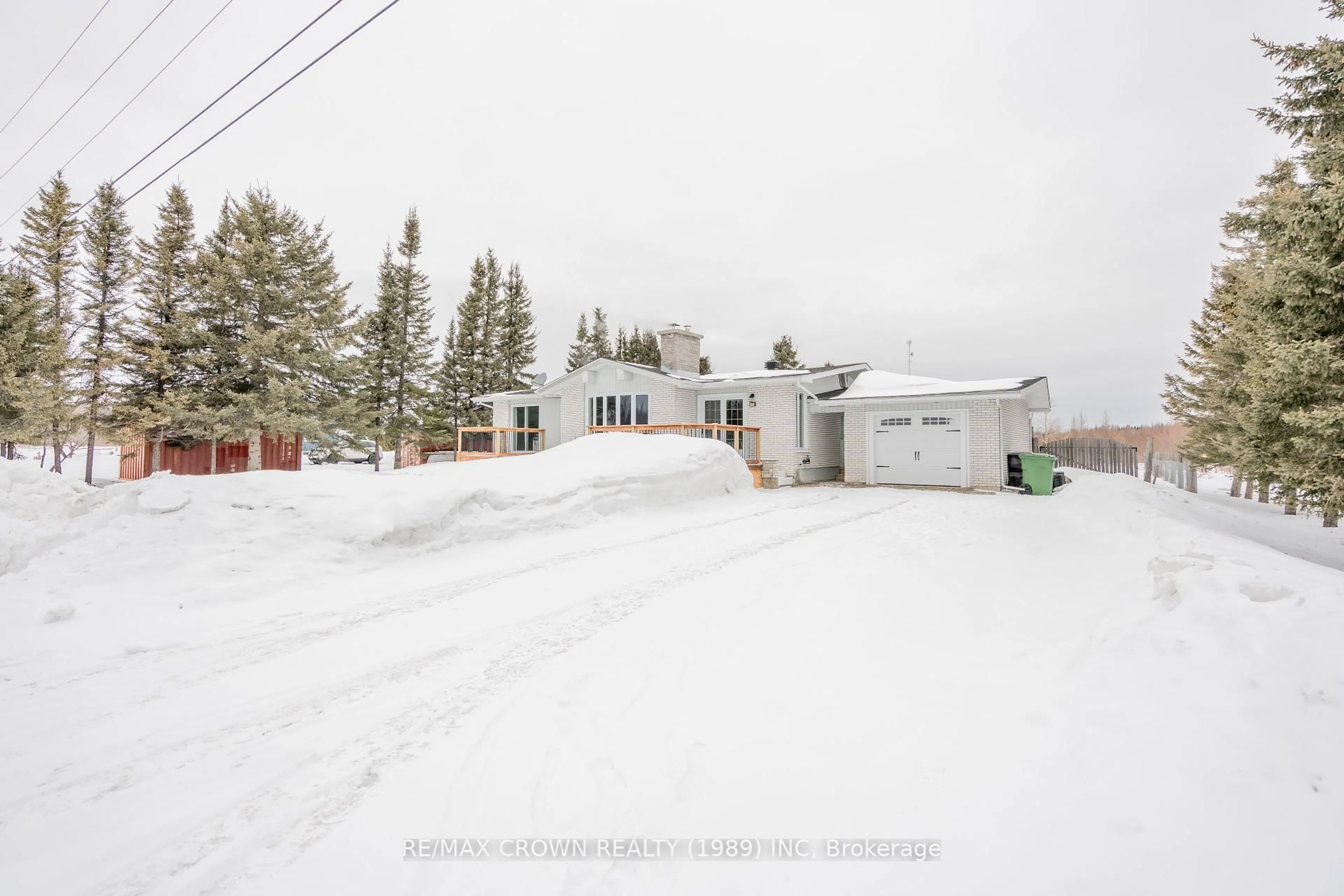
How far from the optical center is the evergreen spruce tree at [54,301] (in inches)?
709

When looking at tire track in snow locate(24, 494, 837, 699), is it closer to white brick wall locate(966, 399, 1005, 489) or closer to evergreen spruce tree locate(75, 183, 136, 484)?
white brick wall locate(966, 399, 1005, 489)

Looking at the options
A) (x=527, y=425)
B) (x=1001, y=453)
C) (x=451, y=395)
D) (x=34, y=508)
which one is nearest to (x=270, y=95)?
(x=34, y=508)

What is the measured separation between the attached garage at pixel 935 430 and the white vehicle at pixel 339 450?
67.4 ft

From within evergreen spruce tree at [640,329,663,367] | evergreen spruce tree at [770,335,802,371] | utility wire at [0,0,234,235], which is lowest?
utility wire at [0,0,234,235]

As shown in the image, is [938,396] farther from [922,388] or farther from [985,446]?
[985,446]

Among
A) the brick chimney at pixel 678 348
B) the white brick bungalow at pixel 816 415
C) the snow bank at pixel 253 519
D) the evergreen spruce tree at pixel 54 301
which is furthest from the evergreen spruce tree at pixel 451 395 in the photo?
the snow bank at pixel 253 519

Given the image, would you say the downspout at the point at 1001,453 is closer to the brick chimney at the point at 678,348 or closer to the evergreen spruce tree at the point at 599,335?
the brick chimney at the point at 678,348

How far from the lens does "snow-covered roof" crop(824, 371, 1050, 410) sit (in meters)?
16.5

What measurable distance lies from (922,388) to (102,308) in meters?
30.9

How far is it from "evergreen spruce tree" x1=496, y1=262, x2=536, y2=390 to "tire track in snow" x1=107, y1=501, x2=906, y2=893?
106 ft

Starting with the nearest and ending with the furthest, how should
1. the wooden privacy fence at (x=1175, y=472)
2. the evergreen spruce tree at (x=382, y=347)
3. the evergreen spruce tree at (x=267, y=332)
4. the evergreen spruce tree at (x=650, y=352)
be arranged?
1. the evergreen spruce tree at (x=267, y=332)
2. the wooden privacy fence at (x=1175, y=472)
3. the evergreen spruce tree at (x=382, y=347)
4. the evergreen spruce tree at (x=650, y=352)

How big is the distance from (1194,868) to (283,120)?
19.8 m

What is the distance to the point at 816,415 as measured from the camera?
814 inches

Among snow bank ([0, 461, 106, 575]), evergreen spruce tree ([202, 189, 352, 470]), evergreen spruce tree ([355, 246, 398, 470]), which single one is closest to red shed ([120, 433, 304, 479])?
evergreen spruce tree ([202, 189, 352, 470])
